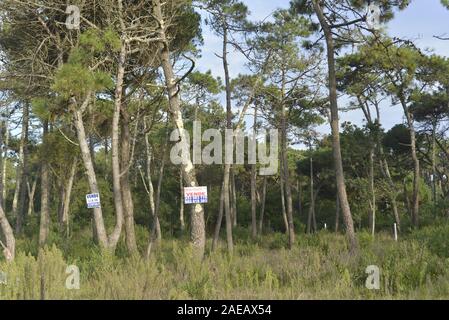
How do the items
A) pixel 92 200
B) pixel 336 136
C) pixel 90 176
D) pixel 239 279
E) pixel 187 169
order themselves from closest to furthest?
1. pixel 239 279
2. pixel 187 169
3. pixel 92 200
4. pixel 90 176
5. pixel 336 136

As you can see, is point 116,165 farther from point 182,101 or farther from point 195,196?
point 182,101

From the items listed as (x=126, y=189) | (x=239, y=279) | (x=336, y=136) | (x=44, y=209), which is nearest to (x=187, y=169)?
(x=239, y=279)

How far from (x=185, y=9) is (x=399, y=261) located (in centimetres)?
1065

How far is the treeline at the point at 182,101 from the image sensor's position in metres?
12.6

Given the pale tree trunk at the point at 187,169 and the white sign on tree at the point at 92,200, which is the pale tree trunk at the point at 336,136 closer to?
the pale tree trunk at the point at 187,169

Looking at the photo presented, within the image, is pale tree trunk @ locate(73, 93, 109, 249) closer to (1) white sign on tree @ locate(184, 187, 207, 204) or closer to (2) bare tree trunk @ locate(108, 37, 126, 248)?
(2) bare tree trunk @ locate(108, 37, 126, 248)

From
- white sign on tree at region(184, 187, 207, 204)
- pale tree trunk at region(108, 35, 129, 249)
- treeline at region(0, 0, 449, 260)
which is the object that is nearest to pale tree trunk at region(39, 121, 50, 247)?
treeline at region(0, 0, 449, 260)

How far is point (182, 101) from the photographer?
2317cm

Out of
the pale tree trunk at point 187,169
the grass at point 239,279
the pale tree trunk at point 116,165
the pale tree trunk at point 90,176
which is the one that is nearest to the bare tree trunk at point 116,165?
the pale tree trunk at point 116,165

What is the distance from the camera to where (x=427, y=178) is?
55312 mm

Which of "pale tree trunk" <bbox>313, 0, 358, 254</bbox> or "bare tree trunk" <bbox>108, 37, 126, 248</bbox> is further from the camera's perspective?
"pale tree trunk" <bbox>313, 0, 358, 254</bbox>

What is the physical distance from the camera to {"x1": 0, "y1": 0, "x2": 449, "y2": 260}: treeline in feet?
41.3

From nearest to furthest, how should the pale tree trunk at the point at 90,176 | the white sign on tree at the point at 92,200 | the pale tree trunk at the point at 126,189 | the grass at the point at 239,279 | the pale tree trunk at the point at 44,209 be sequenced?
the grass at the point at 239,279 → the white sign on tree at the point at 92,200 → the pale tree trunk at the point at 90,176 → the pale tree trunk at the point at 126,189 → the pale tree trunk at the point at 44,209

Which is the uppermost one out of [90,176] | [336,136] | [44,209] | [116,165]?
[336,136]
